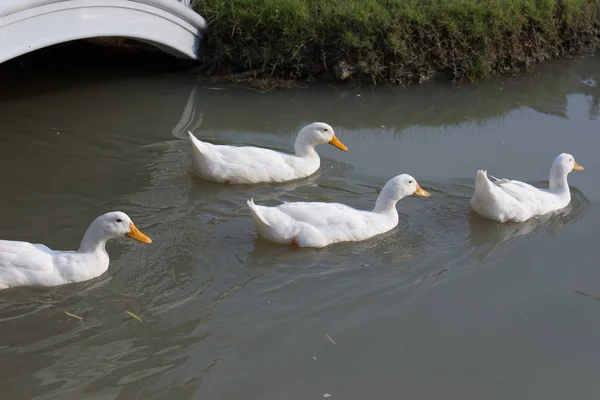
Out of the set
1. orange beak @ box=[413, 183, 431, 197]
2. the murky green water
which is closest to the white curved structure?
the murky green water

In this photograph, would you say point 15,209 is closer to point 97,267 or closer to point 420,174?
point 97,267

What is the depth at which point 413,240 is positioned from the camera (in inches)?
269

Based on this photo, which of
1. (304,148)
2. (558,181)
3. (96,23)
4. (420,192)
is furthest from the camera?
(96,23)

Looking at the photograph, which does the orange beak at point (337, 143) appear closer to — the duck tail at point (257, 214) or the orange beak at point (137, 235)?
the duck tail at point (257, 214)

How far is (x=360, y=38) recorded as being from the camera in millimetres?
10625

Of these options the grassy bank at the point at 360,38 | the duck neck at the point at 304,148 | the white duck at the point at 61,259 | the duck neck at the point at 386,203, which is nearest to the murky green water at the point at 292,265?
the white duck at the point at 61,259

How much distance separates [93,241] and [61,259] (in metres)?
0.25

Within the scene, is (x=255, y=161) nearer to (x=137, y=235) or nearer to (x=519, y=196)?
(x=137, y=235)

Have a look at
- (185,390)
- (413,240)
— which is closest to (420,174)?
(413,240)

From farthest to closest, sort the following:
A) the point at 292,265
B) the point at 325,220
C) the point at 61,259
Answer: the point at 325,220, the point at 292,265, the point at 61,259

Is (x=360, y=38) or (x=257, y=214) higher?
(x=360, y=38)

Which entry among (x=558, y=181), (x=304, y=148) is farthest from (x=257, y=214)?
(x=558, y=181)

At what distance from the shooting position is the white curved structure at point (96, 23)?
772cm

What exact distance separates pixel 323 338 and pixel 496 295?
4.77ft
